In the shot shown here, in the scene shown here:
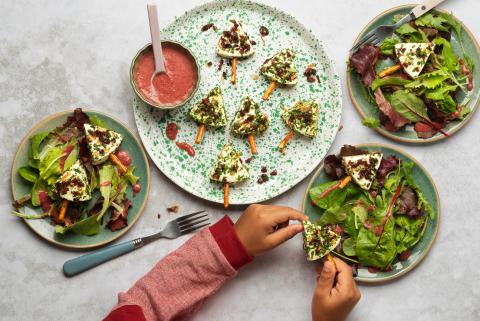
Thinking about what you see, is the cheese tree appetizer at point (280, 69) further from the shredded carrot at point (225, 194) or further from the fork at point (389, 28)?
the shredded carrot at point (225, 194)

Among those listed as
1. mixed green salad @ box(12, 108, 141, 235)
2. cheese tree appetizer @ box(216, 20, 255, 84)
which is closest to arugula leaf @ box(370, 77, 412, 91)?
cheese tree appetizer @ box(216, 20, 255, 84)

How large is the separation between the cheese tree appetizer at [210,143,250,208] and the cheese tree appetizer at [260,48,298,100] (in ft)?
1.30

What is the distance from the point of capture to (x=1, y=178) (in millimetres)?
2928

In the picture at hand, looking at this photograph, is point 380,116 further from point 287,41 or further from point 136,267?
point 136,267

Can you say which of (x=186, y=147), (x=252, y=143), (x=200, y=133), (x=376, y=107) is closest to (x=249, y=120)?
(x=252, y=143)

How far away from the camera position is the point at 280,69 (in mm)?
2932

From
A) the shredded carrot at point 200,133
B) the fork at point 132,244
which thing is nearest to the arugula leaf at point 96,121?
the shredded carrot at point 200,133

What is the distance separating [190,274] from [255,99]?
97cm

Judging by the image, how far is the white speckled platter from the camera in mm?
2941

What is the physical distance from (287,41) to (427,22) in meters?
0.75

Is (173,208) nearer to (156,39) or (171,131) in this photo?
(171,131)

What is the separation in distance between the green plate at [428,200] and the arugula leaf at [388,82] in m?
0.31

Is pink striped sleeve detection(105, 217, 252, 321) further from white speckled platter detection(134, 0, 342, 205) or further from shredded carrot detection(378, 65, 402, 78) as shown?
shredded carrot detection(378, 65, 402, 78)

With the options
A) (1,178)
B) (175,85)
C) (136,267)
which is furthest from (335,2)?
(1,178)
